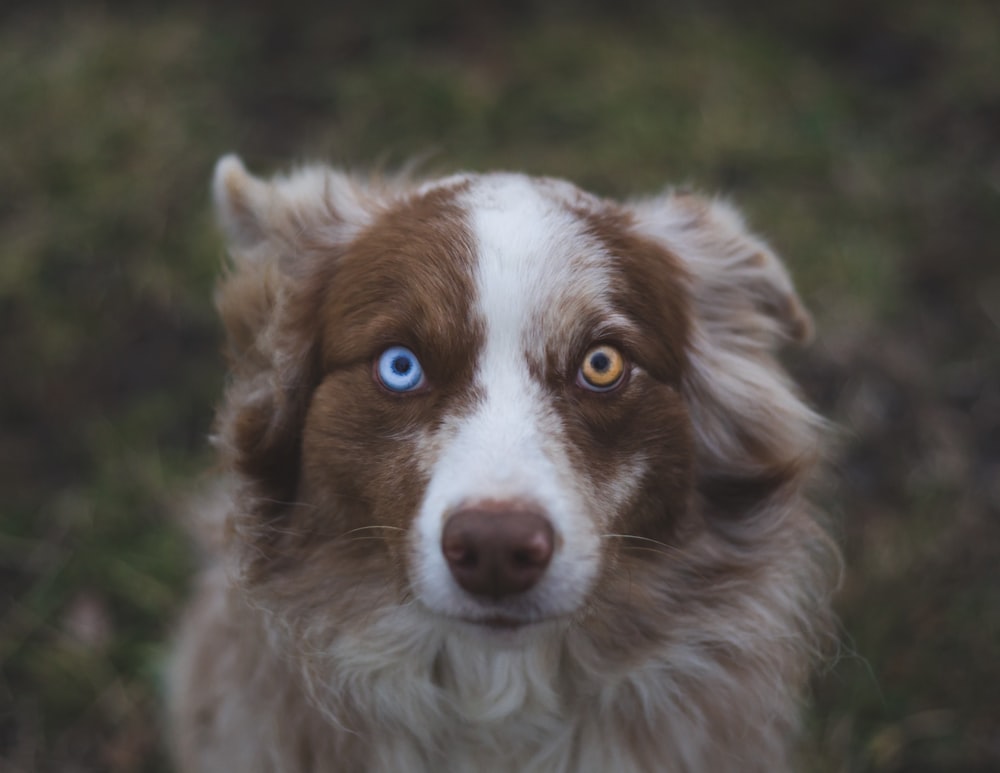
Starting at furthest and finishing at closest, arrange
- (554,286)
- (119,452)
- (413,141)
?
(413,141) < (119,452) < (554,286)

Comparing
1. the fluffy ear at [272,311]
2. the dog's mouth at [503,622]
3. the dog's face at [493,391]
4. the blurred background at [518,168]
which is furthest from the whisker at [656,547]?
the blurred background at [518,168]

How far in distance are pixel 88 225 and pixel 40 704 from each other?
9.32 ft

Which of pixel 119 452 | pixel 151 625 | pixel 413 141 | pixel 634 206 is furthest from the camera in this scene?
pixel 413 141

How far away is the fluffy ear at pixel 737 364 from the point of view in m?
3.04

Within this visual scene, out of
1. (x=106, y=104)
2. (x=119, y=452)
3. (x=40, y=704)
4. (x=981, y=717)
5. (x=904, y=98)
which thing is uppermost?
(x=904, y=98)

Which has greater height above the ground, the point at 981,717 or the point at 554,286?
the point at 554,286

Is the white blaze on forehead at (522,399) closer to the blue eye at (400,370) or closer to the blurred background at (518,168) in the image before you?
the blue eye at (400,370)

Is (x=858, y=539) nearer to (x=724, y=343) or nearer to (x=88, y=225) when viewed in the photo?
(x=724, y=343)

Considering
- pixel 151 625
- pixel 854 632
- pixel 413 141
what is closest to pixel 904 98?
pixel 413 141

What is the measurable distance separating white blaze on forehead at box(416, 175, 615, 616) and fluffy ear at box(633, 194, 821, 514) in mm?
470

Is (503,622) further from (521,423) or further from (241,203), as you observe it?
(241,203)

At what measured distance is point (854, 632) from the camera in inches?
165

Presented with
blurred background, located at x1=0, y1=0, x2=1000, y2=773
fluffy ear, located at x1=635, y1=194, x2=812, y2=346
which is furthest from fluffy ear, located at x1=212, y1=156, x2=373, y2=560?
blurred background, located at x1=0, y1=0, x2=1000, y2=773

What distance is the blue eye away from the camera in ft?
8.81
